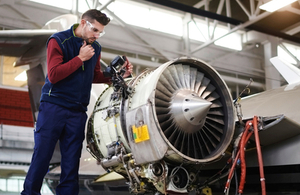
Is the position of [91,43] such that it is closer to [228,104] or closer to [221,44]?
[228,104]

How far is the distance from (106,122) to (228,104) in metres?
1.25

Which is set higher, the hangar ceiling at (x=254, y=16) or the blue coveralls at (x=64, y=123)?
the hangar ceiling at (x=254, y=16)

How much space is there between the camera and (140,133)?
3.41 m

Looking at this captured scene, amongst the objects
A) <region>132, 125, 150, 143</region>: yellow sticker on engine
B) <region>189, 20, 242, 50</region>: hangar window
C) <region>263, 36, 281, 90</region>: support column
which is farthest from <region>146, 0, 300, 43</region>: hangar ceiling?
<region>132, 125, 150, 143</region>: yellow sticker on engine

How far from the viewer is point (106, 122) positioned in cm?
392

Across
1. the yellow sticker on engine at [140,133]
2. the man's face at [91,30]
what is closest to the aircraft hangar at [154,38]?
the man's face at [91,30]

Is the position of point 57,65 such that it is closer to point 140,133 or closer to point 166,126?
point 140,133

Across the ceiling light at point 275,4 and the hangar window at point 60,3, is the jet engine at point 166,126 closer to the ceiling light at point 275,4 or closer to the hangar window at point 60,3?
the ceiling light at point 275,4

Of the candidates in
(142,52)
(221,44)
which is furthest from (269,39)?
(142,52)

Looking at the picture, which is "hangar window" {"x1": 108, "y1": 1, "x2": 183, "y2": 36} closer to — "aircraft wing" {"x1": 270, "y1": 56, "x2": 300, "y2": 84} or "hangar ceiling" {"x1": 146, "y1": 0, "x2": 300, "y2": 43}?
"hangar ceiling" {"x1": 146, "y1": 0, "x2": 300, "y2": 43}

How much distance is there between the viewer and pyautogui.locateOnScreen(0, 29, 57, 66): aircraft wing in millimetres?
6527

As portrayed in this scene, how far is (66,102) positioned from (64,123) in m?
0.21

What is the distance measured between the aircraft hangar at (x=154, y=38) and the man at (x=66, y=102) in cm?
927

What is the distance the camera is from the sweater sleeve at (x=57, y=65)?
370 cm
